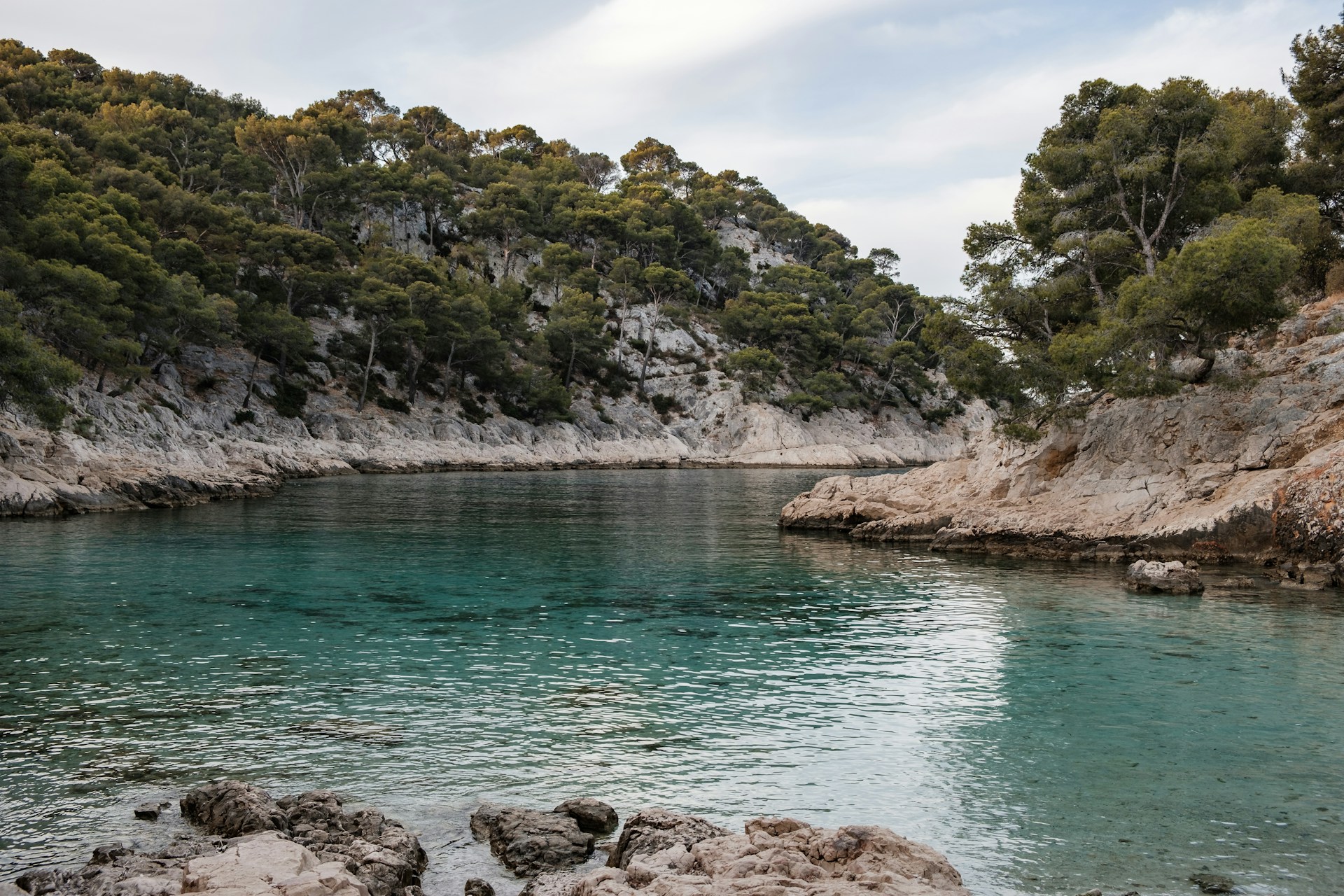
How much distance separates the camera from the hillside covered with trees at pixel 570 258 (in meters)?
29.4

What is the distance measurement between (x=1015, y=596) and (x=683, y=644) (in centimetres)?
933

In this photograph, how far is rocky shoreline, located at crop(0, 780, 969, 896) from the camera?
18.1 feet

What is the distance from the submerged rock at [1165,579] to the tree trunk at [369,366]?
202 feet

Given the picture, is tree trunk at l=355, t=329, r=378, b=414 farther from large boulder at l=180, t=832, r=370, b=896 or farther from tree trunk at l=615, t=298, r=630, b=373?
large boulder at l=180, t=832, r=370, b=896

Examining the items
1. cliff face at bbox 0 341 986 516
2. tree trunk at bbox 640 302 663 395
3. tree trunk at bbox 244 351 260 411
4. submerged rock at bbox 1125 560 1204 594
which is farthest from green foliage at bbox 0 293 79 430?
tree trunk at bbox 640 302 663 395

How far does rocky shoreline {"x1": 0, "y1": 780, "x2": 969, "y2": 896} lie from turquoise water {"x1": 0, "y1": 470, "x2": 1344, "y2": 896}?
556 mm

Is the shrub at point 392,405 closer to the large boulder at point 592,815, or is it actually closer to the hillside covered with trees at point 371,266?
the hillside covered with trees at point 371,266

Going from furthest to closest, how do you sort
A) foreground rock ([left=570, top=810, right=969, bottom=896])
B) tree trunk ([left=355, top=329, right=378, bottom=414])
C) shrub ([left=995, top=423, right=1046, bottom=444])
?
tree trunk ([left=355, top=329, right=378, bottom=414]), shrub ([left=995, top=423, right=1046, bottom=444]), foreground rock ([left=570, top=810, right=969, bottom=896])

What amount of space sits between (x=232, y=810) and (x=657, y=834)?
12.1ft

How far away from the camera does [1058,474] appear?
96.7ft

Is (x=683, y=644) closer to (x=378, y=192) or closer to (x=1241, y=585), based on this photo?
(x=1241, y=585)

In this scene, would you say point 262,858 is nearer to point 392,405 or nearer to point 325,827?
point 325,827

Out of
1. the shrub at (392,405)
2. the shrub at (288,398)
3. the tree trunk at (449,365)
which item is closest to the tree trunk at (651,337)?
the tree trunk at (449,365)

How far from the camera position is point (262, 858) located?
5.87 metres
